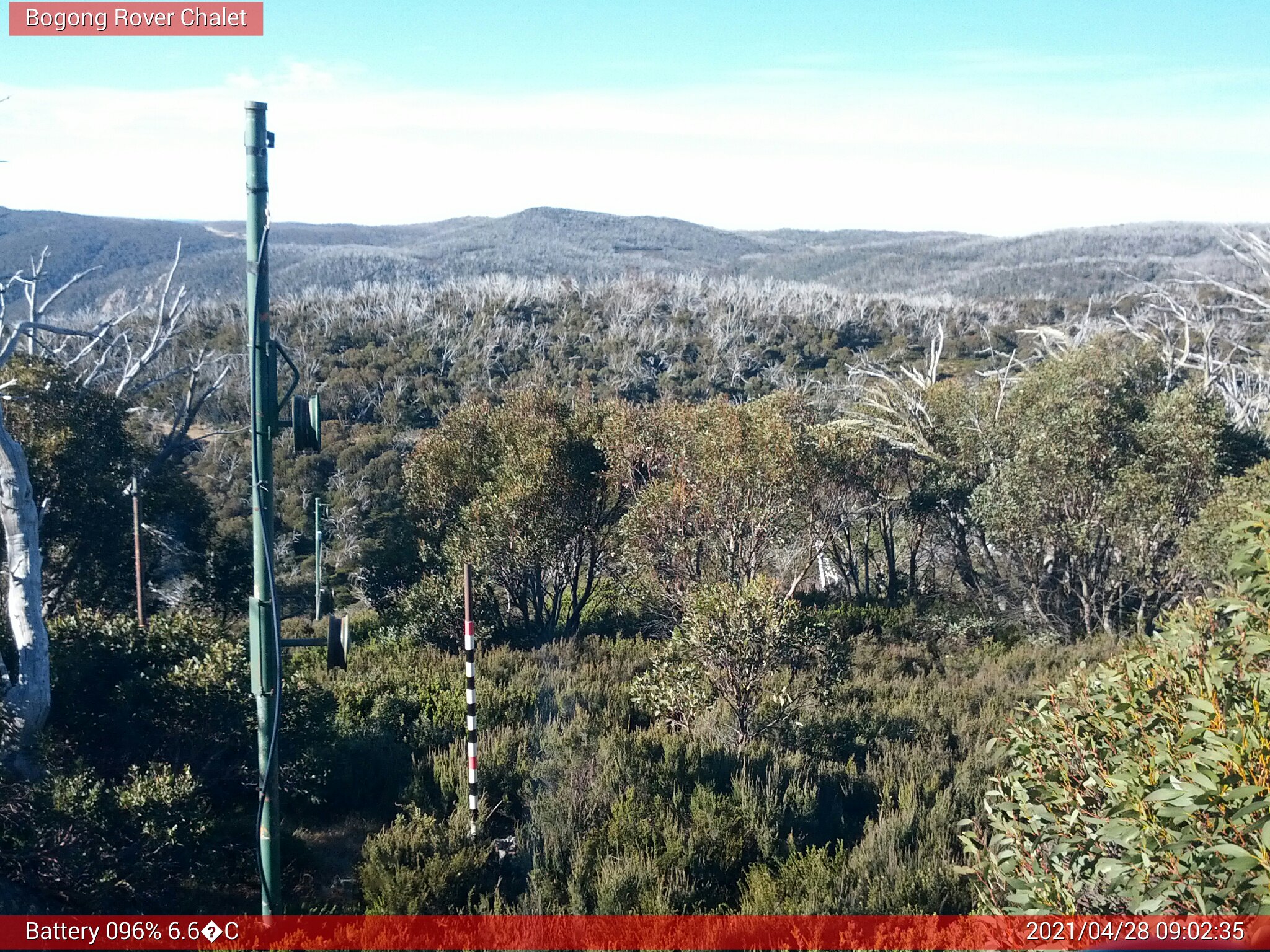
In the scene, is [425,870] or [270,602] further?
[425,870]

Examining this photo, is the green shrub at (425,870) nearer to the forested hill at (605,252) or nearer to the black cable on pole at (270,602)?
the black cable on pole at (270,602)

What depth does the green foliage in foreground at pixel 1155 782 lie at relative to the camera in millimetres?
2895

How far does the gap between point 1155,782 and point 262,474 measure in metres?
3.71

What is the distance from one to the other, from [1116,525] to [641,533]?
19.8 feet

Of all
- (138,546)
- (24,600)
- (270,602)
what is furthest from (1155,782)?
(138,546)

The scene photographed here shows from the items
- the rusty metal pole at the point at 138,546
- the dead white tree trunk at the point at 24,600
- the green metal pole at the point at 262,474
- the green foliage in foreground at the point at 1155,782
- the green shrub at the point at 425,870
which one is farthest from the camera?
the rusty metal pole at the point at 138,546

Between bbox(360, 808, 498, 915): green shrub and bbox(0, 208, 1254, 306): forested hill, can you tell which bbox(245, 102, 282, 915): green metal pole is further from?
bbox(0, 208, 1254, 306): forested hill

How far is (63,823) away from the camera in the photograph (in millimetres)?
5270

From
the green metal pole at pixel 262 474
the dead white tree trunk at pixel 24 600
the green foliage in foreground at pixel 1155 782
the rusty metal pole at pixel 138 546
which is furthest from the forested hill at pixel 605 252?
the green foliage in foreground at pixel 1155 782

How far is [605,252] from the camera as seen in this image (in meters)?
97.2

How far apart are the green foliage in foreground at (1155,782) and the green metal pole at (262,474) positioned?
317cm

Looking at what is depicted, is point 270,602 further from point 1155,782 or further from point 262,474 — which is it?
point 1155,782

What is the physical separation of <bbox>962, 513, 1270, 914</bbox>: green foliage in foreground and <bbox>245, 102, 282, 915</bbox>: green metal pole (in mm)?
3168

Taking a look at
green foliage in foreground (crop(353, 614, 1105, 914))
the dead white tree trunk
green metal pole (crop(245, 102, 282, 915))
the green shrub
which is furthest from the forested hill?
green metal pole (crop(245, 102, 282, 915))
